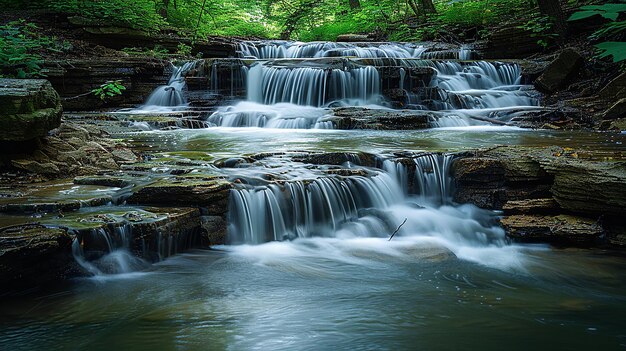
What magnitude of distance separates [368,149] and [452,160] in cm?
142

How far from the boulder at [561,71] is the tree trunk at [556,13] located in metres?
2.40

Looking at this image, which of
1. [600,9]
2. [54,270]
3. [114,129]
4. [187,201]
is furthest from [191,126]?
[600,9]

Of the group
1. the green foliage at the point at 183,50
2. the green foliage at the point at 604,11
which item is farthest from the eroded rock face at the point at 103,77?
the green foliage at the point at 604,11

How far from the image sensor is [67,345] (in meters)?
3.03

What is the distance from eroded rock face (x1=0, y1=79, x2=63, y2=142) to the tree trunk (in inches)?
536

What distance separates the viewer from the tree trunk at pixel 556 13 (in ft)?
46.3

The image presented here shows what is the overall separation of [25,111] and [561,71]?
39.3ft

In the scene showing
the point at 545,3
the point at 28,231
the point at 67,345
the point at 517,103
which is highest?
the point at 545,3

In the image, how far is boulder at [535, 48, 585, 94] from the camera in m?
12.3

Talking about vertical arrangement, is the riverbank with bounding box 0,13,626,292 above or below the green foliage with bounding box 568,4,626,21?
below

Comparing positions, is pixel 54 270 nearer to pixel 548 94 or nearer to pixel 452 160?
pixel 452 160

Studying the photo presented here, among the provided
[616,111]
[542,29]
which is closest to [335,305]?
[616,111]

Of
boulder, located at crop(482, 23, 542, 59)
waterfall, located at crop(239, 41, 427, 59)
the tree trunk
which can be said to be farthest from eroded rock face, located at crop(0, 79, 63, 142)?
boulder, located at crop(482, 23, 542, 59)

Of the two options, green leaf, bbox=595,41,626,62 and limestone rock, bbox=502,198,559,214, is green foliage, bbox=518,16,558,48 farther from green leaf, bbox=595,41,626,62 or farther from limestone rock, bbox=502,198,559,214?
green leaf, bbox=595,41,626,62
